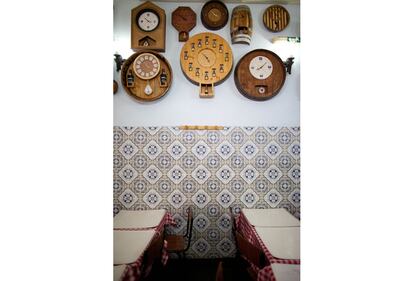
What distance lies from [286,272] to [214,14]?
2.75 m

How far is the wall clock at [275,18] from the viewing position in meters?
3.34

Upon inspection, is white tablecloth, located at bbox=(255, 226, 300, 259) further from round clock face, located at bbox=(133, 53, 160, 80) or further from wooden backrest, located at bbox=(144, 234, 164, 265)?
round clock face, located at bbox=(133, 53, 160, 80)

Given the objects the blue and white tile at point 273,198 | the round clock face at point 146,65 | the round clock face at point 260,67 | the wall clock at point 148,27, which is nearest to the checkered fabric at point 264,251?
the blue and white tile at point 273,198

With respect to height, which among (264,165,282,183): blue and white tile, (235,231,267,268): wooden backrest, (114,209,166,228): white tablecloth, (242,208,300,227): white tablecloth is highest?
(264,165,282,183): blue and white tile

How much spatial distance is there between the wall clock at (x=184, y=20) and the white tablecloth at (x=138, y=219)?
6.28ft

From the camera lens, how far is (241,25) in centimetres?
321

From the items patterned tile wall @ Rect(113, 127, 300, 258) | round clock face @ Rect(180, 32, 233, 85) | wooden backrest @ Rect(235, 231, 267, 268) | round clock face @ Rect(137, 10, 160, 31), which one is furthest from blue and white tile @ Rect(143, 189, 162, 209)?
round clock face @ Rect(137, 10, 160, 31)

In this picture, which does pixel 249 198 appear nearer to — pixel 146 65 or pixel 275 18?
pixel 146 65

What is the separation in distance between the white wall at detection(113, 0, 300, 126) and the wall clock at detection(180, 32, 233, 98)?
0.10 m

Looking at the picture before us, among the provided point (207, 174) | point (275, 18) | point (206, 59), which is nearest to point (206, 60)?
point (206, 59)

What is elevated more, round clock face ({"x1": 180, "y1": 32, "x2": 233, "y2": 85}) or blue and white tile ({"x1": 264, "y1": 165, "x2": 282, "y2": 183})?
round clock face ({"x1": 180, "y1": 32, "x2": 233, "y2": 85})

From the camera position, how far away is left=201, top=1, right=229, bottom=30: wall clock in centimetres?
331
